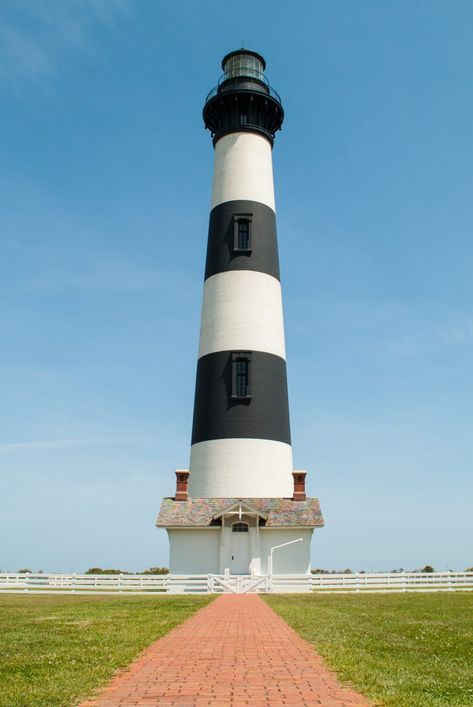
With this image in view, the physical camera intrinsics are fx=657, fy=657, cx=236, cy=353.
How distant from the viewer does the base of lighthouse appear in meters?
26.2

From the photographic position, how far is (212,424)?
27422 millimetres

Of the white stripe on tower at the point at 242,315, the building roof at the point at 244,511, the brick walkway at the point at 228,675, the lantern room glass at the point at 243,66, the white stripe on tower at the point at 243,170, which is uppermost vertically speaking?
the lantern room glass at the point at 243,66

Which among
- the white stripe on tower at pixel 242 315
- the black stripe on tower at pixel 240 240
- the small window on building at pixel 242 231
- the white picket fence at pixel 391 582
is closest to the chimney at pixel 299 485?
the white picket fence at pixel 391 582

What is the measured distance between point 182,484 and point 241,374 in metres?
5.38

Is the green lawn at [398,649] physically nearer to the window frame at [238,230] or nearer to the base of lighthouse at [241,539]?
the base of lighthouse at [241,539]

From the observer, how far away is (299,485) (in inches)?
1099

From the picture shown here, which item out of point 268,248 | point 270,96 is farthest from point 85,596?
point 270,96

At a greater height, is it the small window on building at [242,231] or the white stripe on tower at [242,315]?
the small window on building at [242,231]

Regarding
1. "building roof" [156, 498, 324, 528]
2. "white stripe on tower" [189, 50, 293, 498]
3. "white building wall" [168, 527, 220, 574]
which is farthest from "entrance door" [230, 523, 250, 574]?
"white stripe on tower" [189, 50, 293, 498]

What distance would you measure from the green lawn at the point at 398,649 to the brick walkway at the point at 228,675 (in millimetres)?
299

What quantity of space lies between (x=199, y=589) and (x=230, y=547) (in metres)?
2.03

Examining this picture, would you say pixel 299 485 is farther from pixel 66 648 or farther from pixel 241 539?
pixel 66 648

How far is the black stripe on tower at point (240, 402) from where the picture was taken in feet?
88.9

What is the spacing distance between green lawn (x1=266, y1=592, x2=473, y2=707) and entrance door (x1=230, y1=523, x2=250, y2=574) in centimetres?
980
